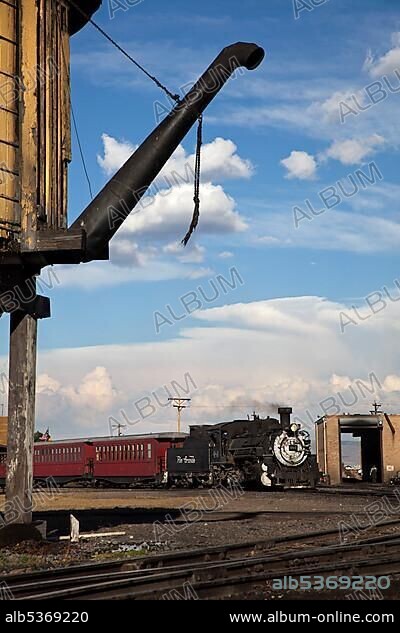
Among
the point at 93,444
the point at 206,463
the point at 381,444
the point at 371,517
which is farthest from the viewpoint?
the point at 381,444

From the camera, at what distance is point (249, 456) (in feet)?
100

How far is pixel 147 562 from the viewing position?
8961 mm

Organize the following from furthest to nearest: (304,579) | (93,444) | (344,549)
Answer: (93,444) → (344,549) → (304,579)

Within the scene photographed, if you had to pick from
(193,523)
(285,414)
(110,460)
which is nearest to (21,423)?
(193,523)

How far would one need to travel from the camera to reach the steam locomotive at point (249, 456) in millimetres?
30000

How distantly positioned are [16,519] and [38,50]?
22.7 feet

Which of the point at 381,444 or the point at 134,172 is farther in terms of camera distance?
the point at 381,444

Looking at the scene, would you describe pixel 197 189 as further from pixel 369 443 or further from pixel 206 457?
pixel 369 443

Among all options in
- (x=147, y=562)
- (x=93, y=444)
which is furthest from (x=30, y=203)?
(x=93, y=444)

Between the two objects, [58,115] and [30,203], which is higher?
[58,115]

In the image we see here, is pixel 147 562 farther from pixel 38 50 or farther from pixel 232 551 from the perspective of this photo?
pixel 38 50
